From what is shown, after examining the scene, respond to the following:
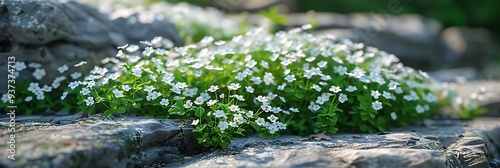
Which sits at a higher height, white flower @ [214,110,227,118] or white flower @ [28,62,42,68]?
white flower @ [28,62,42,68]

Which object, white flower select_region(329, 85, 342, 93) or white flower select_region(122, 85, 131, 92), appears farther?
white flower select_region(329, 85, 342, 93)

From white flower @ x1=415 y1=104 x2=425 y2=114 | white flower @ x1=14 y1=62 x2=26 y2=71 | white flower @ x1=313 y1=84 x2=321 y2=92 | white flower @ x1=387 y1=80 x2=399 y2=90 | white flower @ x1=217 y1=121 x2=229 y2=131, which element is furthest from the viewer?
white flower @ x1=415 y1=104 x2=425 y2=114

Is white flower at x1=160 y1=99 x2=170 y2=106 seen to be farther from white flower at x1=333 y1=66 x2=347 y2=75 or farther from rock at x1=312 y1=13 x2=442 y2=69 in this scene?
rock at x1=312 y1=13 x2=442 y2=69

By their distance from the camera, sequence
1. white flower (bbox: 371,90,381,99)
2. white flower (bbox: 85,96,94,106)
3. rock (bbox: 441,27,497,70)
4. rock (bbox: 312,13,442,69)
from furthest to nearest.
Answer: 1. rock (bbox: 441,27,497,70)
2. rock (bbox: 312,13,442,69)
3. white flower (bbox: 371,90,381,99)
4. white flower (bbox: 85,96,94,106)

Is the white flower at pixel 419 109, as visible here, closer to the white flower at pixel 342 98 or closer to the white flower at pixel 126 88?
the white flower at pixel 342 98

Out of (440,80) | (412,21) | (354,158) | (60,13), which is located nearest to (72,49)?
(60,13)

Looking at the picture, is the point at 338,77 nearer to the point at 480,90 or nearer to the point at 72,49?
the point at 480,90

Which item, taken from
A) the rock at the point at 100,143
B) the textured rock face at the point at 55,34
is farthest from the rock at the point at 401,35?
the rock at the point at 100,143

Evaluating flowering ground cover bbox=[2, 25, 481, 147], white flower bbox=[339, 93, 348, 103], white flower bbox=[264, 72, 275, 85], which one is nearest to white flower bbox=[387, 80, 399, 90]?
flowering ground cover bbox=[2, 25, 481, 147]
